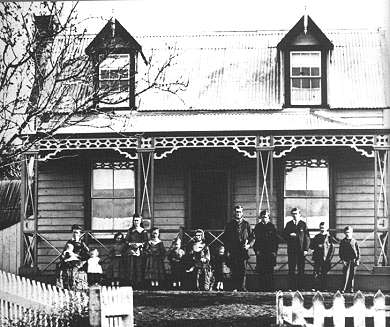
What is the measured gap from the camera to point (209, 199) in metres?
15.5

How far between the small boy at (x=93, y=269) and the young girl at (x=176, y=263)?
1.09 metres

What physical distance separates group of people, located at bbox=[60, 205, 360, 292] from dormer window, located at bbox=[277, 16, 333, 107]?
9.43ft

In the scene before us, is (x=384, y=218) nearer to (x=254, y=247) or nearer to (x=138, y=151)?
(x=254, y=247)

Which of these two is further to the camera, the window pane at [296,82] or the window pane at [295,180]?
the window pane at [296,82]

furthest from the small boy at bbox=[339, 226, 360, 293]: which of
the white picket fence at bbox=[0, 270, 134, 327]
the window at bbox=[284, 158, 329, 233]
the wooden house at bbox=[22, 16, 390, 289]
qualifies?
the white picket fence at bbox=[0, 270, 134, 327]

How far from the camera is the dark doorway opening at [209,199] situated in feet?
50.4

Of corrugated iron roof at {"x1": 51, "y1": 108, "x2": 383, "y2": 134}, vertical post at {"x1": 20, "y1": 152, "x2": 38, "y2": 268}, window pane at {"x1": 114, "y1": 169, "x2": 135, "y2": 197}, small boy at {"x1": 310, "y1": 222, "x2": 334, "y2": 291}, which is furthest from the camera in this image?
window pane at {"x1": 114, "y1": 169, "x2": 135, "y2": 197}

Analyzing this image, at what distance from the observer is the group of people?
13.2 m

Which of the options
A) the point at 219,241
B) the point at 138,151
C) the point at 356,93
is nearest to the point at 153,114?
the point at 138,151

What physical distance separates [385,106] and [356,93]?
58 centimetres

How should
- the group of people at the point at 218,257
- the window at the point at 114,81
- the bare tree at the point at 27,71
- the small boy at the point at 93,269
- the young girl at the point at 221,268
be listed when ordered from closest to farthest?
the bare tree at the point at 27,71, the window at the point at 114,81, the small boy at the point at 93,269, the group of people at the point at 218,257, the young girl at the point at 221,268

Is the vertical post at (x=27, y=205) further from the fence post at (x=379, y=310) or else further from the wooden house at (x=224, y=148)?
the fence post at (x=379, y=310)

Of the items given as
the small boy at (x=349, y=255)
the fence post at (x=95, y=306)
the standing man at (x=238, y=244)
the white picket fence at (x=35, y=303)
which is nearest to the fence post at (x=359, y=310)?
the fence post at (x=95, y=306)

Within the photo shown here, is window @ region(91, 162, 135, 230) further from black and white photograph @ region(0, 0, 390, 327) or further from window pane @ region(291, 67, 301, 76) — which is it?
window pane @ region(291, 67, 301, 76)
